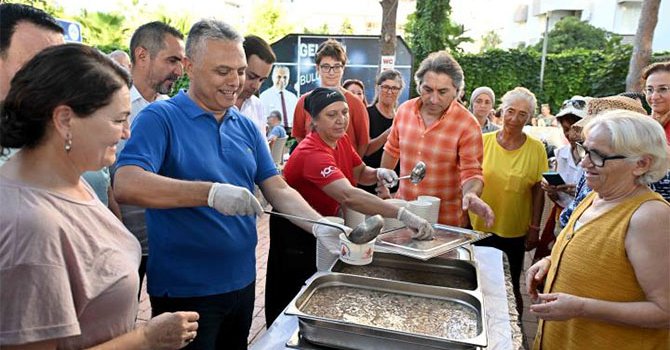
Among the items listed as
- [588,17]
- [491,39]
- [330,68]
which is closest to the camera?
[330,68]

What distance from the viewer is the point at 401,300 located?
4.82 feet

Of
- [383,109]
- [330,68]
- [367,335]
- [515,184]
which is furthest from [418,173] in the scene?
[383,109]

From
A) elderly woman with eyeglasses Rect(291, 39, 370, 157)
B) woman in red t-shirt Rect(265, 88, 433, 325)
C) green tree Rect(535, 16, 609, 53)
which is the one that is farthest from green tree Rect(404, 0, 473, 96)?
woman in red t-shirt Rect(265, 88, 433, 325)

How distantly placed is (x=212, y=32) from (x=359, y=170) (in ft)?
4.09

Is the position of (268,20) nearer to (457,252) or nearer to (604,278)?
(457,252)

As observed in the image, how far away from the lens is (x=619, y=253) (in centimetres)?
Answer: 140

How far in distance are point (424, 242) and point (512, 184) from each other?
1199mm

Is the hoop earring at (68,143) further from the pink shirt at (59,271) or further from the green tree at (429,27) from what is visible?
the green tree at (429,27)

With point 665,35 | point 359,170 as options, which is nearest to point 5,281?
point 359,170

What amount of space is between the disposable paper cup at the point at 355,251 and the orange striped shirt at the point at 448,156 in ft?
3.67

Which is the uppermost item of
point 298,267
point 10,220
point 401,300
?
point 10,220

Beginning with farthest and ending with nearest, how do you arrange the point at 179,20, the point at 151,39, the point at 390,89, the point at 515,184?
the point at 179,20, the point at 390,89, the point at 515,184, the point at 151,39

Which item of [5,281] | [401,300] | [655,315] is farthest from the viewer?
[401,300]

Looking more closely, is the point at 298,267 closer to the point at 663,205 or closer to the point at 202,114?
the point at 202,114
